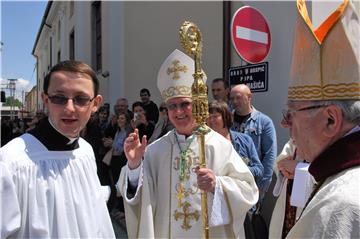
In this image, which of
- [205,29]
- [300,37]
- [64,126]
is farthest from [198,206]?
[205,29]

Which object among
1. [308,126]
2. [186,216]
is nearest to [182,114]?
[186,216]

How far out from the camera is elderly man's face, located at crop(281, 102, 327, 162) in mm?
1486

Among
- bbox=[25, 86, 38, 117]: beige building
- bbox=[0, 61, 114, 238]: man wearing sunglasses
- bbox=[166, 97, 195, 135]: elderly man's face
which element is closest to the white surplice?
bbox=[0, 61, 114, 238]: man wearing sunglasses

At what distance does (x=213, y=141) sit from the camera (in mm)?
3279

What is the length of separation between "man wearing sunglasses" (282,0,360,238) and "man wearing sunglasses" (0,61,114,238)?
1111 millimetres

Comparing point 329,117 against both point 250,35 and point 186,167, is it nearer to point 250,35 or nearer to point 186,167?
point 186,167

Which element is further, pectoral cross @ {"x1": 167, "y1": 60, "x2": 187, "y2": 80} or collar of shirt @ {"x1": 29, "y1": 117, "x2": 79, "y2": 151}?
pectoral cross @ {"x1": 167, "y1": 60, "x2": 187, "y2": 80}

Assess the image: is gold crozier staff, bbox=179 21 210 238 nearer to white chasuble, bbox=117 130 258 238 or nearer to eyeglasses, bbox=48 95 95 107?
white chasuble, bbox=117 130 258 238

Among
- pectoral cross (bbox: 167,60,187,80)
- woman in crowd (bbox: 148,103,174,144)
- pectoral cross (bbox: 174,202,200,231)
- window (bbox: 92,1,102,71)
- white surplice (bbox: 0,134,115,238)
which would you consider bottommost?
pectoral cross (bbox: 174,202,200,231)

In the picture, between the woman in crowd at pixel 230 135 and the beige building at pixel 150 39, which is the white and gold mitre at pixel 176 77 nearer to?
the woman in crowd at pixel 230 135

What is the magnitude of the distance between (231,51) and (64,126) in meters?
6.34

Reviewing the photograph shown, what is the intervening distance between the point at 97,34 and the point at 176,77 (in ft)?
34.6

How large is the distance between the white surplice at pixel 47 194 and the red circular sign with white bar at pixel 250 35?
325 cm

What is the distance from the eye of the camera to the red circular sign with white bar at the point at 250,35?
510cm
